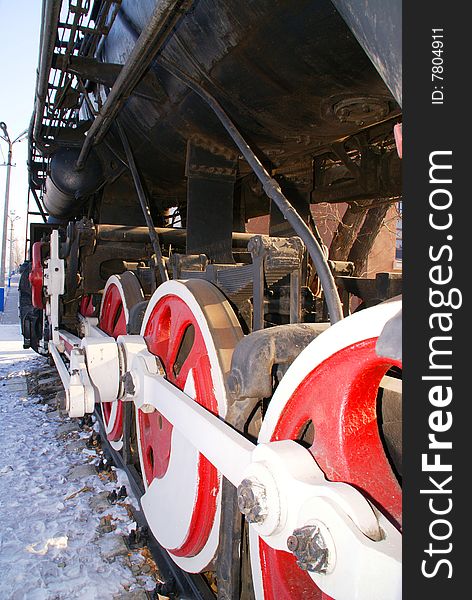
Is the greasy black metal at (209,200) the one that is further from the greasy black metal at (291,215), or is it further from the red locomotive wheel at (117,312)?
the greasy black metal at (291,215)

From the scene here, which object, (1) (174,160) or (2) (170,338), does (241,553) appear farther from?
(1) (174,160)

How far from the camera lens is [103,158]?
11.7 feet

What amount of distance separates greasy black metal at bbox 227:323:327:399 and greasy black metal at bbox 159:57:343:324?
121mm

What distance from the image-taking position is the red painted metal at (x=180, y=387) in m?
1.62

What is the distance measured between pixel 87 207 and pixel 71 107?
1.18 m

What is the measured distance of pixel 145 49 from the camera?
5.80 ft

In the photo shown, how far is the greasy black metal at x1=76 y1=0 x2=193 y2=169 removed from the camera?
1.54m

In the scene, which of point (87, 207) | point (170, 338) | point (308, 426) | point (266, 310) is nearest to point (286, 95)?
point (266, 310)

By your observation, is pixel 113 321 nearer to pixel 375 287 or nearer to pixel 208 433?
pixel 375 287

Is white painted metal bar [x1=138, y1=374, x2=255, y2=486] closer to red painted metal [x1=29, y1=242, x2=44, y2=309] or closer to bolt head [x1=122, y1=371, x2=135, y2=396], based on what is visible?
bolt head [x1=122, y1=371, x2=135, y2=396]

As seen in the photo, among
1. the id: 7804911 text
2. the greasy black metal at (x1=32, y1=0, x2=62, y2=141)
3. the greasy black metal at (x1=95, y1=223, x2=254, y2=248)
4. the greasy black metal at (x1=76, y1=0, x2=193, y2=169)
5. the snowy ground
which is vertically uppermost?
the greasy black metal at (x1=32, y1=0, x2=62, y2=141)

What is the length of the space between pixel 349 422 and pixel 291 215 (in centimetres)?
66

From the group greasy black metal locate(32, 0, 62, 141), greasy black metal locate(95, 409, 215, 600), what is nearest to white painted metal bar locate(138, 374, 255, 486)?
greasy black metal locate(95, 409, 215, 600)

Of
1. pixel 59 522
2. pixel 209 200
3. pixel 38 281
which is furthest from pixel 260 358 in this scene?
pixel 38 281
